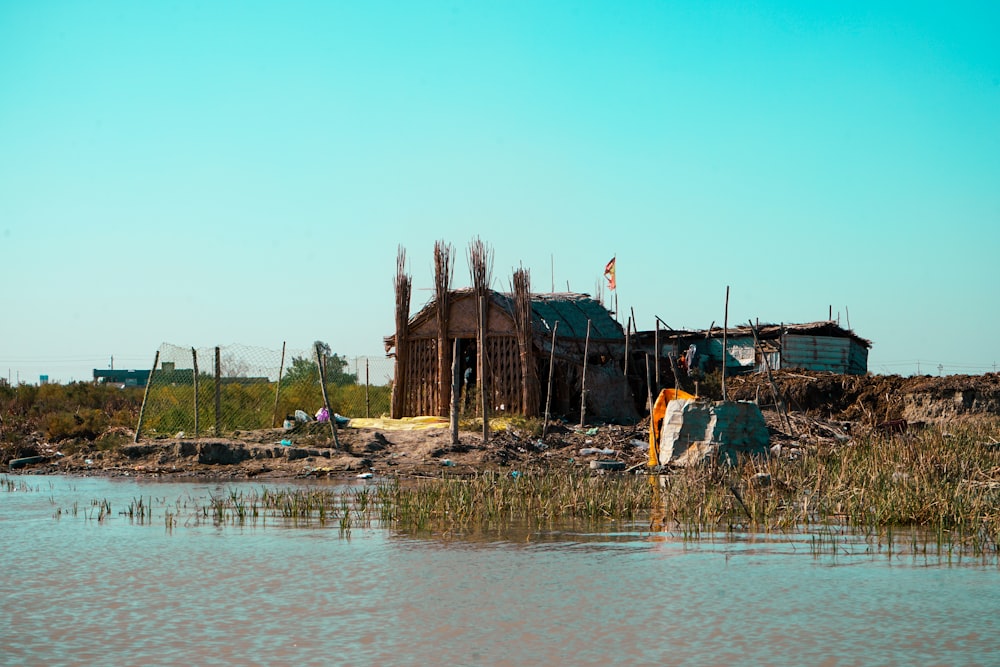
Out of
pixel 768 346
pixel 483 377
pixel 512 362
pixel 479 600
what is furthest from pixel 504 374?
pixel 479 600

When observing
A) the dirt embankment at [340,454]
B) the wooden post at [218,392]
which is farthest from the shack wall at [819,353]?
the wooden post at [218,392]

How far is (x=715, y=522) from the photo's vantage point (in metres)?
10.5

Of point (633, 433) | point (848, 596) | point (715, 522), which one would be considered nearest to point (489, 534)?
point (715, 522)

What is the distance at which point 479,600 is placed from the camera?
725 cm

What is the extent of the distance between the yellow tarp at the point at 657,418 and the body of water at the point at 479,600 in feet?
21.2

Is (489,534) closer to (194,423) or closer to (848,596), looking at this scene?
(848,596)

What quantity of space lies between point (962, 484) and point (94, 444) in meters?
15.1

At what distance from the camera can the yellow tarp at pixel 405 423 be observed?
2026 cm

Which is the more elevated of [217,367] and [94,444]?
[217,367]

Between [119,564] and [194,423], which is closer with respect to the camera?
[119,564]

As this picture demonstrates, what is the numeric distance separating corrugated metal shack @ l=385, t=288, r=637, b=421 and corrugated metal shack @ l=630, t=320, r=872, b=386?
4.76 metres

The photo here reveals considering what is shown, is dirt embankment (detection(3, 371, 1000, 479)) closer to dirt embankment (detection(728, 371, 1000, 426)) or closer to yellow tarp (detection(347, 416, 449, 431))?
yellow tarp (detection(347, 416, 449, 431))

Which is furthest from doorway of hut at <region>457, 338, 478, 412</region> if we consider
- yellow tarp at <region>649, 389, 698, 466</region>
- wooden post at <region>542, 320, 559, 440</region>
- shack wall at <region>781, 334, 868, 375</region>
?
shack wall at <region>781, 334, 868, 375</region>

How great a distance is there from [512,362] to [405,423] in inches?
119
